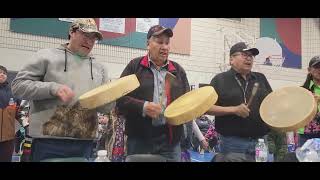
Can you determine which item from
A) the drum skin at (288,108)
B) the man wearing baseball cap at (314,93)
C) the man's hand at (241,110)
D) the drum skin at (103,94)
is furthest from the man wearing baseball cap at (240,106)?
the drum skin at (103,94)

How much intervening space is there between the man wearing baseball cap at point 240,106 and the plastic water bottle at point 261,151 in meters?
0.02

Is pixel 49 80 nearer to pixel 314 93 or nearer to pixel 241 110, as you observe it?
pixel 241 110

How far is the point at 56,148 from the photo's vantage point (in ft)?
5.08

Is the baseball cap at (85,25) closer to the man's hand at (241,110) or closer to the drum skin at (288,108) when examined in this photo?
the man's hand at (241,110)

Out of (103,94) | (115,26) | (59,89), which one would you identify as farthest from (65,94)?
(115,26)

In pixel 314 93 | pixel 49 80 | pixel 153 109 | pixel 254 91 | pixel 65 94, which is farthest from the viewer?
pixel 314 93

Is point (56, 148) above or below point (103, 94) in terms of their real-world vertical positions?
below

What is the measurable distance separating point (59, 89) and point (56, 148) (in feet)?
0.90

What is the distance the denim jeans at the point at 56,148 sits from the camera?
152cm

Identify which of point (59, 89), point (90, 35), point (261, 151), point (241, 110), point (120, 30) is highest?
point (120, 30)

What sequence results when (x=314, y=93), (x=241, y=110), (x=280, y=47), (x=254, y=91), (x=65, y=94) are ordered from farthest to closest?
(x=280, y=47), (x=314, y=93), (x=254, y=91), (x=241, y=110), (x=65, y=94)

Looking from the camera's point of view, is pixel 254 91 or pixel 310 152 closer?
pixel 310 152

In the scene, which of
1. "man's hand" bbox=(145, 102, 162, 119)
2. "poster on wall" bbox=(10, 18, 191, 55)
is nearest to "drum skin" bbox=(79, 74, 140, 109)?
"man's hand" bbox=(145, 102, 162, 119)

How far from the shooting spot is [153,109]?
5.52ft
